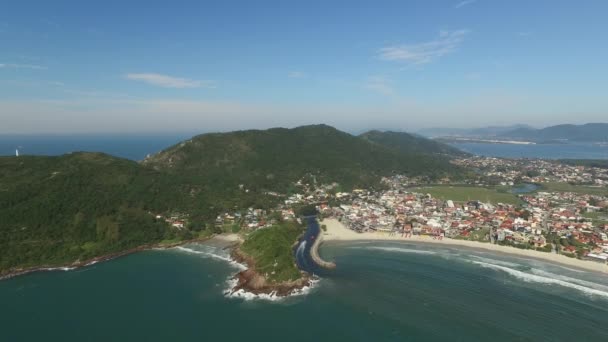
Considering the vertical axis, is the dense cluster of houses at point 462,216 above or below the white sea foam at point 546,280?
above

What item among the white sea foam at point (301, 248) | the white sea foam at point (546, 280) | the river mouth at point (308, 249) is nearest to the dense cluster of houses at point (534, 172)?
the river mouth at point (308, 249)

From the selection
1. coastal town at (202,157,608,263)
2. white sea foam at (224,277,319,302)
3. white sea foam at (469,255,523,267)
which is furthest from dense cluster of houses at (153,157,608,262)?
white sea foam at (224,277,319,302)

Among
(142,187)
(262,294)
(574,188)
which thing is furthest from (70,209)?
(574,188)

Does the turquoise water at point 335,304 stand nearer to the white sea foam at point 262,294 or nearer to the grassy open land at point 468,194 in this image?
the white sea foam at point 262,294

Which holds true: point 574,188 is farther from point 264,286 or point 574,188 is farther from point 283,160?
point 264,286

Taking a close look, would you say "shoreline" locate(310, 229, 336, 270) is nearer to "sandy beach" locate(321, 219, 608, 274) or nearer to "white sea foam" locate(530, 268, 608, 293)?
"sandy beach" locate(321, 219, 608, 274)
